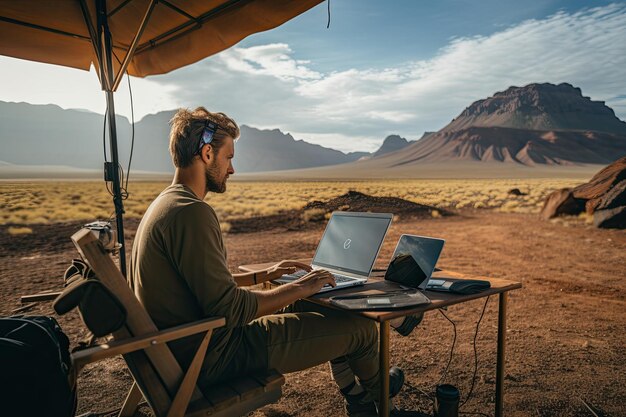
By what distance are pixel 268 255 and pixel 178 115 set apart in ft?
24.1

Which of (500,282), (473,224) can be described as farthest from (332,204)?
(500,282)

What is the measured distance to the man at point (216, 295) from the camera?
1869mm

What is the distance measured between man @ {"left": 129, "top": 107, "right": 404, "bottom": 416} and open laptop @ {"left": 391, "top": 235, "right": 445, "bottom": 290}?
458 mm

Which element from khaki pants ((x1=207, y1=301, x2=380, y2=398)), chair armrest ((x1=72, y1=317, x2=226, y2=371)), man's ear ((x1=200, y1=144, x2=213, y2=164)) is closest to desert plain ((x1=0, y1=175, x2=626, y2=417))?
khaki pants ((x1=207, y1=301, x2=380, y2=398))

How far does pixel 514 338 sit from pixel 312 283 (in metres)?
3.10

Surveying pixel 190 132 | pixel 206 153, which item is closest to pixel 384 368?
pixel 206 153

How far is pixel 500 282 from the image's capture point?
2.71 m

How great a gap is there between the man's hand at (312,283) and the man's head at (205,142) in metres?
0.66

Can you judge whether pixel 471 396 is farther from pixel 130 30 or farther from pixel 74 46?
pixel 74 46

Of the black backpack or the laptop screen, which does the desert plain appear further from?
the black backpack

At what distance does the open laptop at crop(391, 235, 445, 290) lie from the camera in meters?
2.51

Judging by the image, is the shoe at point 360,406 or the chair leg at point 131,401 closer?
the chair leg at point 131,401

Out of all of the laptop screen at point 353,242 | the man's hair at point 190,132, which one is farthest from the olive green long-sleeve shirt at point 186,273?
the laptop screen at point 353,242

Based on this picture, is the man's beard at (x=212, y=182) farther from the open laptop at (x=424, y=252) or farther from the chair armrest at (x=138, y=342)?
the open laptop at (x=424, y=252)
